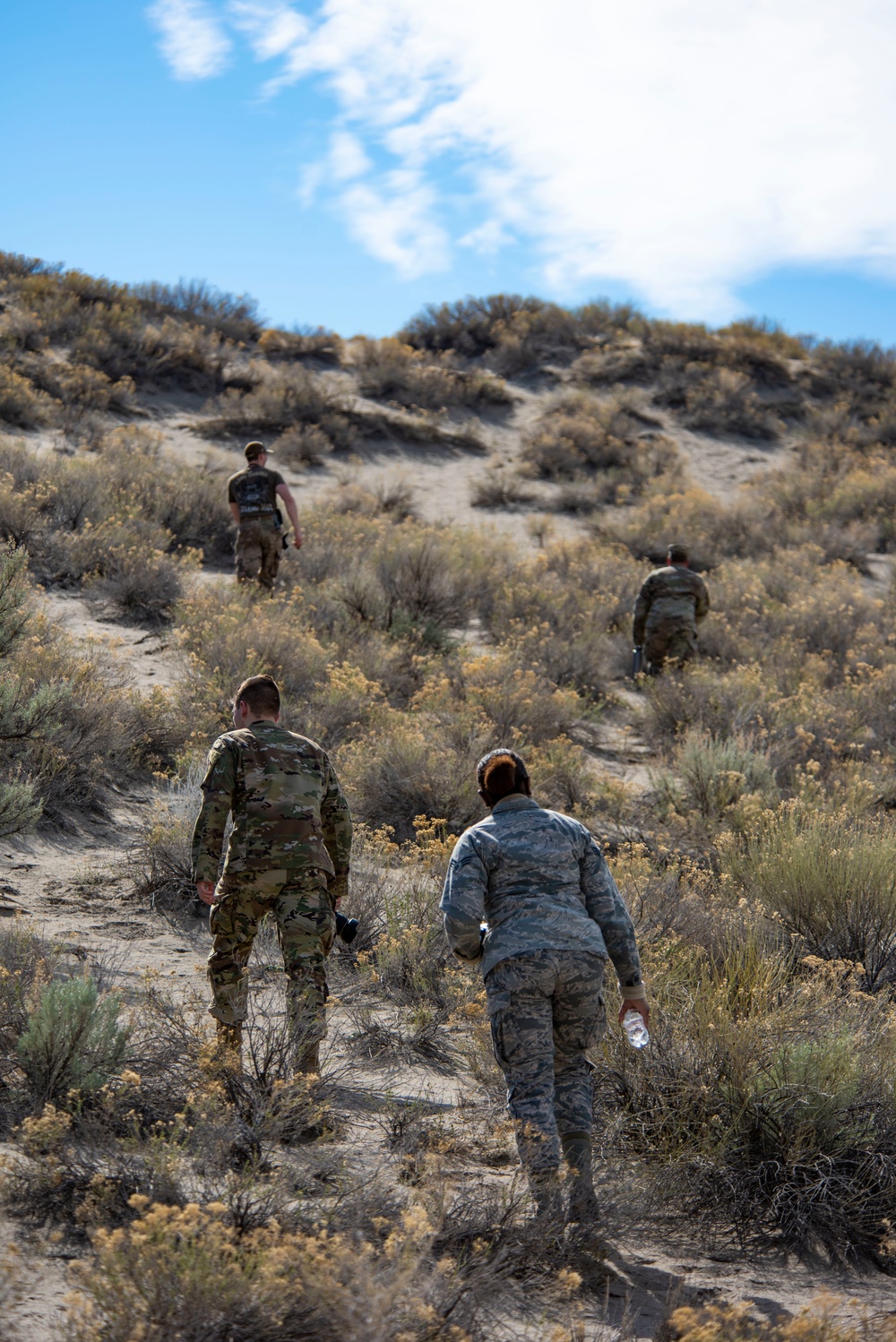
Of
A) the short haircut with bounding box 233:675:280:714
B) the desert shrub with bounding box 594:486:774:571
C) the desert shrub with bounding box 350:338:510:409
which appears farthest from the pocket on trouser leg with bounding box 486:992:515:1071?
the desert shrub with bounding box 350:338:510:409

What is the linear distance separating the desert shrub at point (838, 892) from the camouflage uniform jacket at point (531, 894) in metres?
2.27

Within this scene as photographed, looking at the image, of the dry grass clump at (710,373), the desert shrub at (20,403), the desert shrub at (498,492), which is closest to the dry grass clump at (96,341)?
the desert shrub at (20,403)

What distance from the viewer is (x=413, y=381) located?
2367 cm

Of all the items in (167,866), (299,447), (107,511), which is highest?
(299,447)

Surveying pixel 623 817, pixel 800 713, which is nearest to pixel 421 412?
pixel 800 713

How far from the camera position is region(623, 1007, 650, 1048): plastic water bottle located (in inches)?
134

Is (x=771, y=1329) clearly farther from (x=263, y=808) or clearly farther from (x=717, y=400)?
(x=717, y=400)

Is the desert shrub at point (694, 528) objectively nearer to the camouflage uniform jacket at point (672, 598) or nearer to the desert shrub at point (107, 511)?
the camouflage uniform jacket at point (672, 598)

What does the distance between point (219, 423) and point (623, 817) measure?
13.7 meters

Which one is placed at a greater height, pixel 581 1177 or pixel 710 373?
pixel 710 373

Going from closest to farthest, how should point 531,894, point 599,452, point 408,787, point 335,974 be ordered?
point 531,894 < point 335,974 < point 408,787 < point 599,452

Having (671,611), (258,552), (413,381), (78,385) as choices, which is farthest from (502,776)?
(413,381)

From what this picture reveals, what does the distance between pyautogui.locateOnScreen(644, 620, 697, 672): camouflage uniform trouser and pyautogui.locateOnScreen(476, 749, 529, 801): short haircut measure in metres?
7.94

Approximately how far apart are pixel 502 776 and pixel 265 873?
3.18 ft
